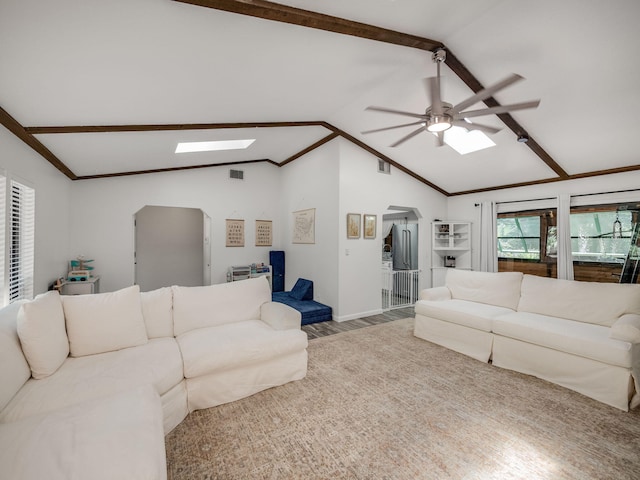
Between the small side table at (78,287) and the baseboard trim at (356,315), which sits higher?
the small side table at (78,287)

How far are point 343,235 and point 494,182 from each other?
326 centimetres

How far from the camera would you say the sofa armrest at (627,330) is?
7.95 feet

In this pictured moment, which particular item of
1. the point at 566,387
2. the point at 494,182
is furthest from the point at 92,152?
the point at 494,182

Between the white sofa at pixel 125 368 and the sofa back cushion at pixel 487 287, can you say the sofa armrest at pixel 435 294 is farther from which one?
the white sofa at pixel 125 368

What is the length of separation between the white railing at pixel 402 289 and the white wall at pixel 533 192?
1.35 m

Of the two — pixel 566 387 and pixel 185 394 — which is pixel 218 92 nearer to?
pixel 185 394

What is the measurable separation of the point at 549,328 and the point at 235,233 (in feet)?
17.8

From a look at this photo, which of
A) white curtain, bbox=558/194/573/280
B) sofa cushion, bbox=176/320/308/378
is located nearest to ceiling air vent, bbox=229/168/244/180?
sofa cushion, bbox=176/320/308/378

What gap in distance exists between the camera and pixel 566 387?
2.69 meters

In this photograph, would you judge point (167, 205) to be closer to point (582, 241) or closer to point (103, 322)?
point (103, 322)

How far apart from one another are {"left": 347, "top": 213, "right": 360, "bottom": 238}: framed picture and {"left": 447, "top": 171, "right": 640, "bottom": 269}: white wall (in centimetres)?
284

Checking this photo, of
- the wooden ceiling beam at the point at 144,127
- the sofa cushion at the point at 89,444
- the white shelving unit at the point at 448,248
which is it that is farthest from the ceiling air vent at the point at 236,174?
the sofa cushion at the point at 89,444

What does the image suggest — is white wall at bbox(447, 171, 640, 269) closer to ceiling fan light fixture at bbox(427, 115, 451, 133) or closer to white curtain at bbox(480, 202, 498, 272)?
white curtain at bbox(480, 202, 498, 272)

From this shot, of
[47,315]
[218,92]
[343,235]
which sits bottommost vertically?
[47,315]
